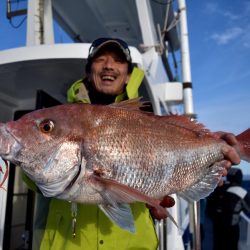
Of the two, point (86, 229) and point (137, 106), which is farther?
point (86, 229)

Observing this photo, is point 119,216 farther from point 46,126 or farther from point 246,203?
point 246,203

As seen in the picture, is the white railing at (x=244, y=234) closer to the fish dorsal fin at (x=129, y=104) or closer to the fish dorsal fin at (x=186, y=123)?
the fish dorsal fin at (x=186, y=123)

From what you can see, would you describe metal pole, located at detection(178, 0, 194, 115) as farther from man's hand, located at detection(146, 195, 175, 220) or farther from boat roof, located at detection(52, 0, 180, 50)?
man's hand, located at detection(146, 195, 175, 220)

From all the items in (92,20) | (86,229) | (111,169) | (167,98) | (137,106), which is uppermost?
(92,20)

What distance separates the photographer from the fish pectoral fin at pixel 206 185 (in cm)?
186

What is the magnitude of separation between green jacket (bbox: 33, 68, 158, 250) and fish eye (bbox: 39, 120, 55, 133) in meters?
0.68

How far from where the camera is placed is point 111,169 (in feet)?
5.13

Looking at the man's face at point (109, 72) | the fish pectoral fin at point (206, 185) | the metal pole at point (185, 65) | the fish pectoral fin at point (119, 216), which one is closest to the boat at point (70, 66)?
the metal pole at point (185, 65)

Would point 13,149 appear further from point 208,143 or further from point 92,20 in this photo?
point 92,20

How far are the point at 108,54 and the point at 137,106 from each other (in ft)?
2.99

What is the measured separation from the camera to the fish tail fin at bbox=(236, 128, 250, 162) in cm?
198

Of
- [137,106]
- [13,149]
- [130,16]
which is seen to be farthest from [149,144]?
[130,16]

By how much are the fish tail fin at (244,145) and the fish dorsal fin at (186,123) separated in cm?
21

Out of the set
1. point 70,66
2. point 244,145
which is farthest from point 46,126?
point 70,66
